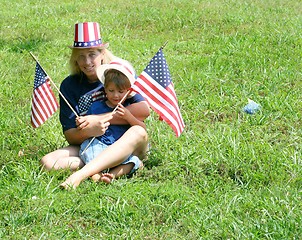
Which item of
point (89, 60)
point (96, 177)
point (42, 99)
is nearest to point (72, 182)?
point (96, 177)

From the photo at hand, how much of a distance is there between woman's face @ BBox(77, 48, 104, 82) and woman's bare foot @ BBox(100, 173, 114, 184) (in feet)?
2.92

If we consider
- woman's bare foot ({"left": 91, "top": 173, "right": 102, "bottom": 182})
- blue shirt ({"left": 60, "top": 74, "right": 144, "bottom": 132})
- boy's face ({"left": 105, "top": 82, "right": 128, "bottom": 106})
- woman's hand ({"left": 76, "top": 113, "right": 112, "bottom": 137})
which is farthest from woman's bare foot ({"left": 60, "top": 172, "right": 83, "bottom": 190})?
boy's face ({"left": 105, "top": 82, "right": 128, "bottom": 106})

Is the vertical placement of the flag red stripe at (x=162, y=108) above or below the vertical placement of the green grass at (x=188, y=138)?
above

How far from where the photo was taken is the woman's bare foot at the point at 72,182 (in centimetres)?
523

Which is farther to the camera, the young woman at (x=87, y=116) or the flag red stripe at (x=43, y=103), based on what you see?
the flag red stripe at (x=43, y=103)

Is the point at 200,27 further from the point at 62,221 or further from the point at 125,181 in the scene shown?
the point at 62,221

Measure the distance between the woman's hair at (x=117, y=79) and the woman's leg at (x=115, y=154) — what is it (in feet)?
1.12

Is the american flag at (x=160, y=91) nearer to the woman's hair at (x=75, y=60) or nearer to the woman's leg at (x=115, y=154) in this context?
the woman's leg at (x=115, y=154)

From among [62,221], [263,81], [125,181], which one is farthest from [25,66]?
[62,221]

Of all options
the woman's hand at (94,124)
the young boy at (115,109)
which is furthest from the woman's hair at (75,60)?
the woman's hand at (94,124)

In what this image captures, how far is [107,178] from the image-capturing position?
5402 millimetres

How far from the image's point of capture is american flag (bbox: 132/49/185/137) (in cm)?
552

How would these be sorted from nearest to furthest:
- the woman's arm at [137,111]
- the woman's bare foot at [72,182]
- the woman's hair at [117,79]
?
the woman's bare foot at [72,182] → the woman's hair at [117,79] → the woman's arm at [137,111]

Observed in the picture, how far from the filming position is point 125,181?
5.47m
